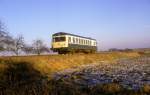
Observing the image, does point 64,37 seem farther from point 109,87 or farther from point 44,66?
point 109,87

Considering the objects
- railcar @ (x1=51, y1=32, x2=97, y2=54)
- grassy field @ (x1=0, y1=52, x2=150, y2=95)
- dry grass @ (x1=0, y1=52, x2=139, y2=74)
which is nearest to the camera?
grassy field @ (x1=0, y1=52, x2=150, y2=95)

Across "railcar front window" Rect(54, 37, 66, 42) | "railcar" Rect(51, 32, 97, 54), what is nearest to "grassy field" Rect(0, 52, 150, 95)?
"railcar" Rect(51, 32, 97, 54)

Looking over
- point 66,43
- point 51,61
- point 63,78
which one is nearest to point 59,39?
point 66,43

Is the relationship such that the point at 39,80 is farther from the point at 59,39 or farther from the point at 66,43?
the point at 59,39

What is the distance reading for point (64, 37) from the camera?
108 feet

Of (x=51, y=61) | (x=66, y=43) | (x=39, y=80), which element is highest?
(x=66, y=43)

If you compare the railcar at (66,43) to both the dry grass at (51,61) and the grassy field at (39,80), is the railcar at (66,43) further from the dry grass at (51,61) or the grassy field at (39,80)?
the grassy field at (39,80)

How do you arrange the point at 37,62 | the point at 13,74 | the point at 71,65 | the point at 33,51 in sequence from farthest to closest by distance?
the point at 33,51, the point at 71,65, the point at 37,62, the point at 13,74

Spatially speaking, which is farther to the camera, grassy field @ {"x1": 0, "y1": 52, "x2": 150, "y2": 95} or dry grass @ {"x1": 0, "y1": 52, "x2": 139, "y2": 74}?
dry grass @ {"x1": 0, "y1": 52, "x2": 139, "y2": 74}

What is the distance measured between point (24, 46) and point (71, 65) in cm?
2794

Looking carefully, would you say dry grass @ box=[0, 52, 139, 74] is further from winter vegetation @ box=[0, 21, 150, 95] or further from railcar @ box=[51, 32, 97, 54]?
railcar @ box=[51, 32, 97, 54]

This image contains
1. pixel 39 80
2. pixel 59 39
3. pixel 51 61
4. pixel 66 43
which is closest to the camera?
pixel 39 80

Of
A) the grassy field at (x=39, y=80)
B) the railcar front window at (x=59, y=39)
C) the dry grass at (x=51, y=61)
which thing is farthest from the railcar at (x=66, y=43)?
the grassy field at (x=39, y=80)

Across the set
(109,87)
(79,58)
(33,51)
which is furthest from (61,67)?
(33,51)
